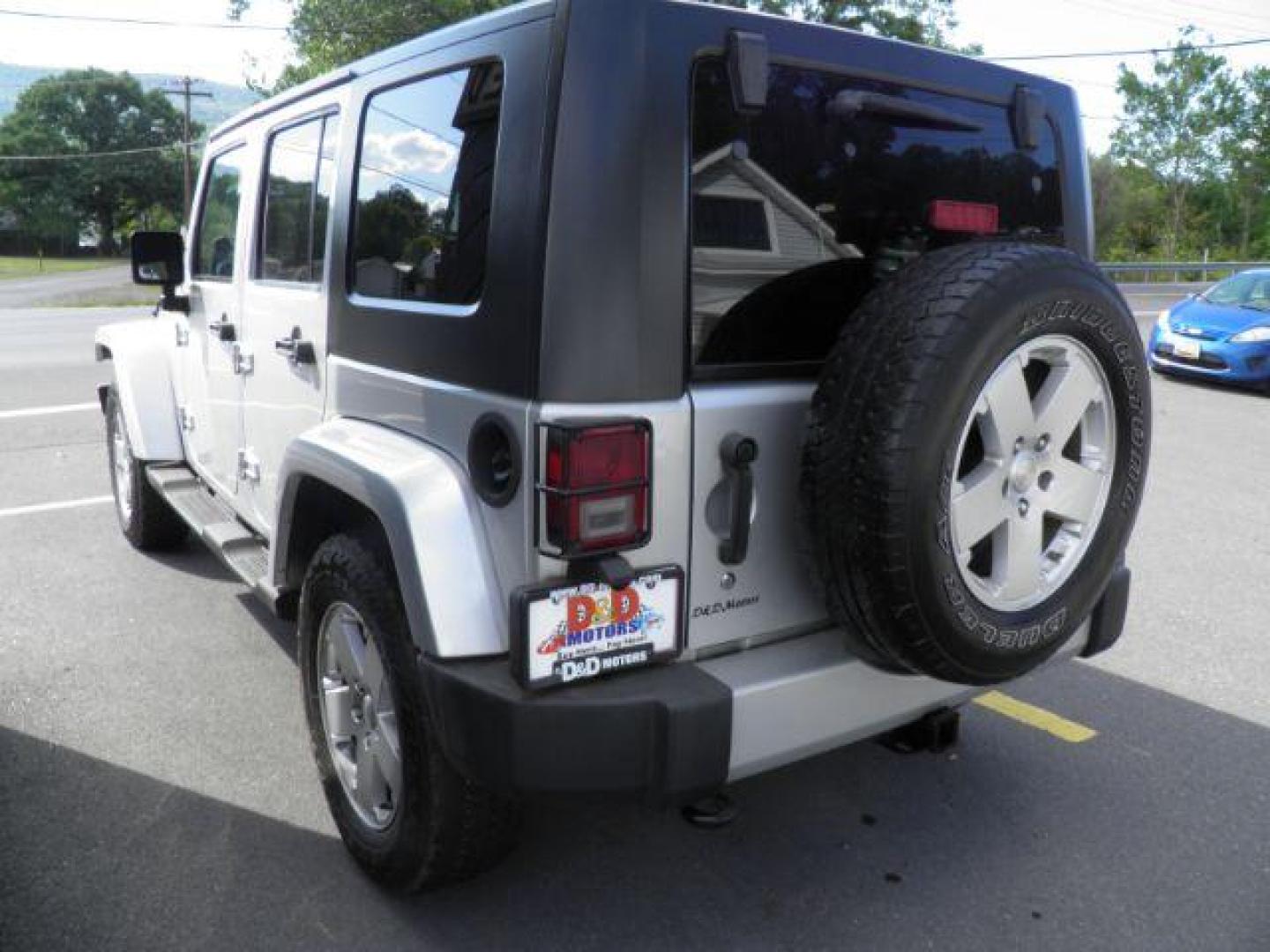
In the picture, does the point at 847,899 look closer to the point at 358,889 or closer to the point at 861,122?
the point at 358,889

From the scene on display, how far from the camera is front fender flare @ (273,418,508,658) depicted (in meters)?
2.09

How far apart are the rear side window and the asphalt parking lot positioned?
107 centimetres

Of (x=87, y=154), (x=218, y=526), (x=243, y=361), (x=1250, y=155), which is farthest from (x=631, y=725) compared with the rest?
(x=87, y=154)

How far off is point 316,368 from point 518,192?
3.85 feet

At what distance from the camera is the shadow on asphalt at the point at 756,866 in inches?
97.4

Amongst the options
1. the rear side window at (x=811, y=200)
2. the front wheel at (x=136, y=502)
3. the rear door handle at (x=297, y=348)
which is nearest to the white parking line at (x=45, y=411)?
the front wheel at (x=136, y=502)

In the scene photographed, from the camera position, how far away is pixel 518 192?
2.07 meters

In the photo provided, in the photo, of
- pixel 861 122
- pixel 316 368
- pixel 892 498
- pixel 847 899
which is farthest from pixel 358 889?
pixel 861 122

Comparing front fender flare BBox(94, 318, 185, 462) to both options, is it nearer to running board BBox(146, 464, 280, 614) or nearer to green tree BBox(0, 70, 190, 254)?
running board BBox(146, 464, 280, 614)

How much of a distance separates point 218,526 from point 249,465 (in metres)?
0.39

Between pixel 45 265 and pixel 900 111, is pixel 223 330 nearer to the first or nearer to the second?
pixel 900 111

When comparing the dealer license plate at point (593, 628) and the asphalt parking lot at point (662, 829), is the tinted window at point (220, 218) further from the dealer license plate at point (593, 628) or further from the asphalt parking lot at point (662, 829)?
the dealer license plate at point (593, 628)

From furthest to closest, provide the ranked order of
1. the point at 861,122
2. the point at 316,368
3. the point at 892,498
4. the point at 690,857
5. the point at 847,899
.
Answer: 1. the point at 316,368
2. the point at 690,857
3. the point at 847,899
4. the point at 861,122
5. the point at 892,498

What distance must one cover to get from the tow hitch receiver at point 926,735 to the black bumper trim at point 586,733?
1005 mm
